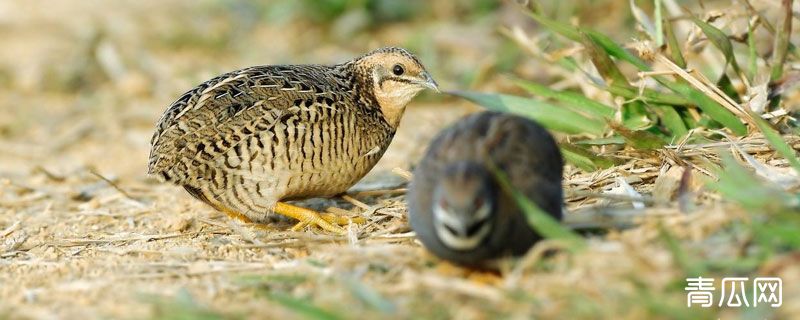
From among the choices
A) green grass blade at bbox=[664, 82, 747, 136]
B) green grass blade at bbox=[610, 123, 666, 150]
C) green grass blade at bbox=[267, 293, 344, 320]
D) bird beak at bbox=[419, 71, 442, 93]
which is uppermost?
bird beak at bbox=[419, 71, 442, 93]

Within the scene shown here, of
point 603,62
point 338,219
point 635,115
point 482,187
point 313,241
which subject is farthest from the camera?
point 635,115

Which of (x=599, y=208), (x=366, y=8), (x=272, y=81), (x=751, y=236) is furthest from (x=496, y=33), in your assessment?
(x=751, y=236)

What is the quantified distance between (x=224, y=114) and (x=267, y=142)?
10.6 inches

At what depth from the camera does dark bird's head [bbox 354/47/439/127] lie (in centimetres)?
586

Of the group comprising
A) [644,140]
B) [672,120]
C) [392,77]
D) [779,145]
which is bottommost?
[779,145]

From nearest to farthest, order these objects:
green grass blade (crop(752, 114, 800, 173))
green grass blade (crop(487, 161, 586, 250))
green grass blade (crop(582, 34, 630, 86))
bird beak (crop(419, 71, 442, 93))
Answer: green grass blade (crop(487, 161, 586, 250)) → green grass blade (crop(752, 114, 800, 173)) → green grass blade (crop(582, 34, 630, 86)) → bird beak (crop(419, 71, 442, 93))

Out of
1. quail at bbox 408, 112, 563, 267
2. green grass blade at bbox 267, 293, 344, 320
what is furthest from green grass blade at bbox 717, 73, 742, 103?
green grass blade at bbox 267, 293, 344, 320

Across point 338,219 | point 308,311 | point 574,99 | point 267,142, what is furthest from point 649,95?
point 308,311

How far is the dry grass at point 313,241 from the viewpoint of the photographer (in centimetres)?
347

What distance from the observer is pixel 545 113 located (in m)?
5.98

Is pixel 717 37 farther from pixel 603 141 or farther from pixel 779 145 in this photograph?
pixel 779 145

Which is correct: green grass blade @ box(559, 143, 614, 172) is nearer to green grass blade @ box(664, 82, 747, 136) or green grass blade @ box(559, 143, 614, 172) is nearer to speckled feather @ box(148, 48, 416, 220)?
green grass blade @ box(664, 82, 747, 136)

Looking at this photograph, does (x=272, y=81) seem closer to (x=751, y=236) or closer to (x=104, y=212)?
(x=104, y=212)

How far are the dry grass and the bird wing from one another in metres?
0.39
